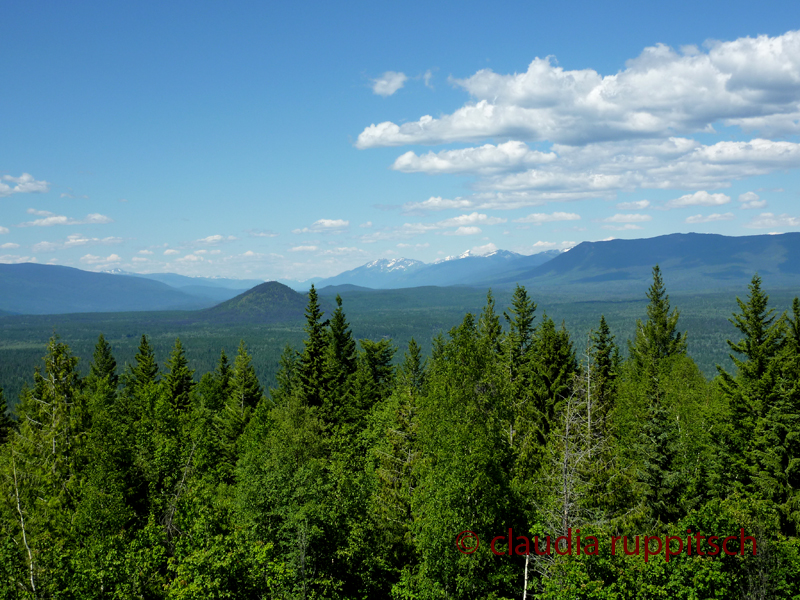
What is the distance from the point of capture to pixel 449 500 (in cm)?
2219

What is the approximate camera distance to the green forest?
63.5 ft

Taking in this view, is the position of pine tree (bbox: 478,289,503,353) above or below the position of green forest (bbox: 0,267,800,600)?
above

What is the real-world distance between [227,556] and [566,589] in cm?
1151

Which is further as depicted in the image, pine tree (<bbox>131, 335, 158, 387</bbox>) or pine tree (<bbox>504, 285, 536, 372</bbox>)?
pine tree (<bbox>131, 335, 158, 387</bbox>)

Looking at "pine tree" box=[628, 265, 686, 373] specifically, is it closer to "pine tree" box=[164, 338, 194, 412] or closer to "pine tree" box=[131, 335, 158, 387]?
"pine tree" box=[164, 338, 194, 412]

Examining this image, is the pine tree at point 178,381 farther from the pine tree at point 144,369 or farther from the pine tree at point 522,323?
the pine tree at point 522,323

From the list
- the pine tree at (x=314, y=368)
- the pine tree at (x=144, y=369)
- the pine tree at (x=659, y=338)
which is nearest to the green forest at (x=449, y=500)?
the pine tree at (x=314, y=368)

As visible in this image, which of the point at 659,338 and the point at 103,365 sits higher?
the point at 659,338

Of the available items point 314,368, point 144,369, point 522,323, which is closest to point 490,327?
point 522,323

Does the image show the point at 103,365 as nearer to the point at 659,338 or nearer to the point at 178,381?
the point at 178,381

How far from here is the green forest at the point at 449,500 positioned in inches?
762

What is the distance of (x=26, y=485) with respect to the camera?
2591 centimetres

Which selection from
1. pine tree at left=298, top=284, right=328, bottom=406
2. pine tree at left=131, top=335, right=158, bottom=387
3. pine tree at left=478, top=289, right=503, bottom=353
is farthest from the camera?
pine tree at left=131, top=335, right=158, bottom=387

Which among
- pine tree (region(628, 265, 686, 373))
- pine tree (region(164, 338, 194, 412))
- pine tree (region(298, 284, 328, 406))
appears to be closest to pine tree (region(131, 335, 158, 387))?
pine tree (region(164, 338, 194, 412))
